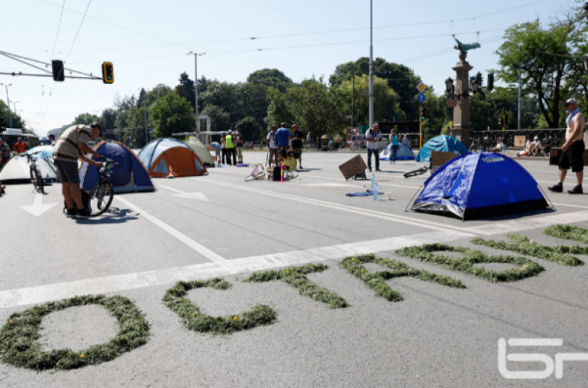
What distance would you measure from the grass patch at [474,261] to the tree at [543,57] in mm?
44294

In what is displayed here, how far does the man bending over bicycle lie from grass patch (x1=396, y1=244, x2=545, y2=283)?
20.9 feet

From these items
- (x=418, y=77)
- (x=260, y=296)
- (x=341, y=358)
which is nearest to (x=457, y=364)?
(x=341, y=358)

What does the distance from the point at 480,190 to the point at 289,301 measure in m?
5.26

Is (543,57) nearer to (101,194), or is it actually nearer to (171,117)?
(101,194)

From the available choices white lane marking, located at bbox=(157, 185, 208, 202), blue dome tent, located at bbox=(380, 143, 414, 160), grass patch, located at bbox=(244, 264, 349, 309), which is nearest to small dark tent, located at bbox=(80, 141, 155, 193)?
white lane marking, located at bbox=(157, 185, 208, 202)

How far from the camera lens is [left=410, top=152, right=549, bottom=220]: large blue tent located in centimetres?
821

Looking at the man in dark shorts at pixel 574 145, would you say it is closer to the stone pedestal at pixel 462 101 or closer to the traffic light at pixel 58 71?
the stone pedestal at pixel 462 101

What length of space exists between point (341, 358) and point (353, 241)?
11.7ft

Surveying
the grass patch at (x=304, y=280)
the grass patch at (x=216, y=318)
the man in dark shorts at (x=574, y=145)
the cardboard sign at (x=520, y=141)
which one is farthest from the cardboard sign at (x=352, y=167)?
the cardboard sign at (x=520, y=141)

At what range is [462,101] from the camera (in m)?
29.5

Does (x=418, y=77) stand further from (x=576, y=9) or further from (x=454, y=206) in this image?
(x=454, y=206)

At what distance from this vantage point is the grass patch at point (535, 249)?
17.6 feet

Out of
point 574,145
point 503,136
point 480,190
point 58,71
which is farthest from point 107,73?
point 503,136

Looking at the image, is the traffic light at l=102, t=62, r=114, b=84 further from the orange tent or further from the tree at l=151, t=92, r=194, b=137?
the tree at l=151, t=92, r=194, b=137
